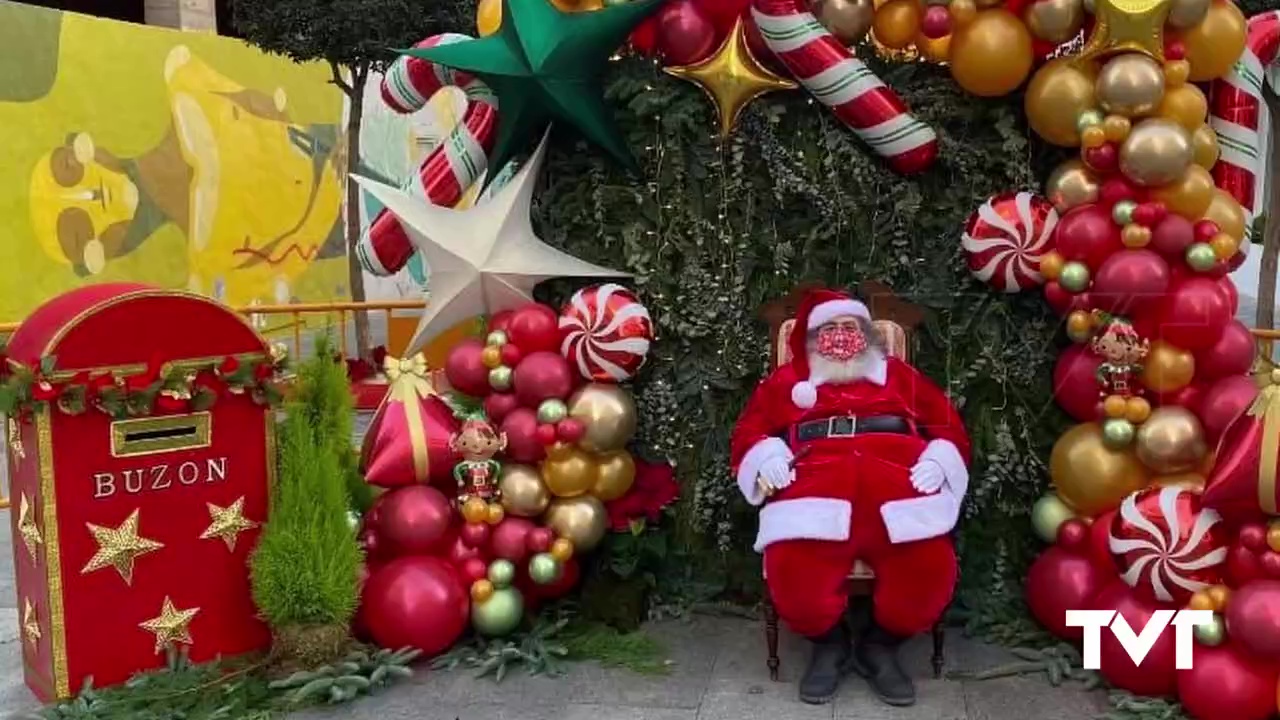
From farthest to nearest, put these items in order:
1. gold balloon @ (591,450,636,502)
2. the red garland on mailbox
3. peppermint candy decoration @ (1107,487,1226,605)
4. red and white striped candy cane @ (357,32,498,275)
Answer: red and white striped candy cane @ (357,32,498,275) → gold balloon @ (591,450,636,502) → the red garland on mailbox → peppermint candy decoration @ (1107,487,1226,605)

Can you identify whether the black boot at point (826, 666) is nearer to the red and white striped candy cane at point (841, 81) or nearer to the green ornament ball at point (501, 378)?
the green ornament ball at point (501, 378)

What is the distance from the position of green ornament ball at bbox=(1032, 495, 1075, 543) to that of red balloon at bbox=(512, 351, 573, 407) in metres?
1.81

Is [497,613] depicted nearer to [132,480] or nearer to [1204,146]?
[132,480]

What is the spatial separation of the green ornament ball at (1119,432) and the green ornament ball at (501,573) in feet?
7.13

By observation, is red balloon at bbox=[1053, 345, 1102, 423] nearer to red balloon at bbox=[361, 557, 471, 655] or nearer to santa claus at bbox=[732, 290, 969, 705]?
santa claus at bbox=[732, 290, 969, 705]

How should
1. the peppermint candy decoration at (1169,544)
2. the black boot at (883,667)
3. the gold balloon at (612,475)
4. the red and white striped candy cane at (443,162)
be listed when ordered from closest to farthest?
1. the peppermint candy decoration at (1169,544)
2. the black boot at (883,667)
3. the gold balloon at (612,475)
4. the red and white striped candy cane at (443,162)

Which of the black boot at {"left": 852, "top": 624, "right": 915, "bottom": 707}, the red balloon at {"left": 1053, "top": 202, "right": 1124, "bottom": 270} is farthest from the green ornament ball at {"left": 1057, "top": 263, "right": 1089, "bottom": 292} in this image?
the black boot at {"left": 852, "top": 624, "right": 915, "bottom": 707}

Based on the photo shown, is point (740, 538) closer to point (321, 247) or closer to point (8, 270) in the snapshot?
point (8, 270)

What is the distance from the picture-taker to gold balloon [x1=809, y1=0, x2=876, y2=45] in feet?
14.1

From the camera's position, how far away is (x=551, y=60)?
4.32 metres

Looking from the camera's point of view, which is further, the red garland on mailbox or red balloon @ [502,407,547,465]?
red balloon @ [502,407,547,465]

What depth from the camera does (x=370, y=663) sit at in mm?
4086

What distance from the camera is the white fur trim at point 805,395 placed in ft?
13.3

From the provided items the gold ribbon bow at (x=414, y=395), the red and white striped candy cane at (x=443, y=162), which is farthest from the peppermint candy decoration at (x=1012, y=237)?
the gold ribbon bow at (x=414, y=395)
